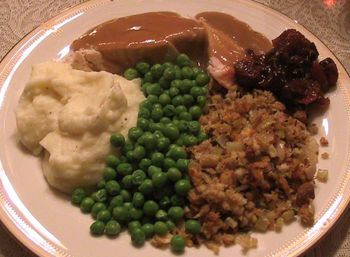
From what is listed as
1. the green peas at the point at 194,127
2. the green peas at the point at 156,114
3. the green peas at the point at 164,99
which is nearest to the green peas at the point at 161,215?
the green peas at the point at 194,127

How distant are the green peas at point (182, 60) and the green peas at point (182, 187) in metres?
1.20

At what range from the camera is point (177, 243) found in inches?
120

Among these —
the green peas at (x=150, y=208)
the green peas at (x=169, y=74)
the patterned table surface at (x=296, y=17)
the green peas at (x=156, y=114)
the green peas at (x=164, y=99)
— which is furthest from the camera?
the patterned table surface at (x=296, y=17)

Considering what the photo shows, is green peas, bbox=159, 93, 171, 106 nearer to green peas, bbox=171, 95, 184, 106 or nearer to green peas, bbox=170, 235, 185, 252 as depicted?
green peas, bbox=171, 95, 184, 106

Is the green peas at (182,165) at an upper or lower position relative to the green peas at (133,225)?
upper

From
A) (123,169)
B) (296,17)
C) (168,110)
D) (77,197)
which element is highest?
(296,17)

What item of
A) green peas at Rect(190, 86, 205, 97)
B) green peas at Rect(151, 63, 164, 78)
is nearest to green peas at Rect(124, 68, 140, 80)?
green peas at Rect(151, 63, 164, 78)

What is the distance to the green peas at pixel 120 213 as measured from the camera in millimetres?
3244

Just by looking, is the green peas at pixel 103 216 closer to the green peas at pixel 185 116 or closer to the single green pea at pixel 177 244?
the single green pea at pixel 177 244

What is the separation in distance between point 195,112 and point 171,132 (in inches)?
13.2

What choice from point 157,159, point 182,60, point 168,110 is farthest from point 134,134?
point 182,60

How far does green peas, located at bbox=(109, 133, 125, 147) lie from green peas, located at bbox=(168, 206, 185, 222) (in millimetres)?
578

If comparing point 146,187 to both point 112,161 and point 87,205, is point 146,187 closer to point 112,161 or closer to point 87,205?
point 112,161

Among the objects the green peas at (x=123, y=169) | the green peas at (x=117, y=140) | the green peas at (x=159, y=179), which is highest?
the green peas at (x=117, y=140)
